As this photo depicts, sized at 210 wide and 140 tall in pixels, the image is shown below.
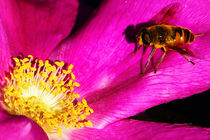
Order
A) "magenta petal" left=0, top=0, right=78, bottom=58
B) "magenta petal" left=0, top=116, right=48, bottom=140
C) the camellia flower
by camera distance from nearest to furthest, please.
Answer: "magenta petal" left=0, top=116, right=48, bottom=140 → the camellia flower → "magenta petal" left=0, top=0, right=78, bottom=58

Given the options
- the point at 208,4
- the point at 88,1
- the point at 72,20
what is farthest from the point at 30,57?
the point at 208,4

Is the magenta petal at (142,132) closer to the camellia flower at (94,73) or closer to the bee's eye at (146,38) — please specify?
the camellia flower at (94,73)

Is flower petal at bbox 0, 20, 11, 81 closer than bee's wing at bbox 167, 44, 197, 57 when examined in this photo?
No

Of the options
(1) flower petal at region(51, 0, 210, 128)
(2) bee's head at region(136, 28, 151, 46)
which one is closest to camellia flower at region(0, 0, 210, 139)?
(1) flower petal at region(51, 0, 210, 128)

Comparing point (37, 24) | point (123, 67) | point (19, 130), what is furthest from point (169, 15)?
point (19, 130)

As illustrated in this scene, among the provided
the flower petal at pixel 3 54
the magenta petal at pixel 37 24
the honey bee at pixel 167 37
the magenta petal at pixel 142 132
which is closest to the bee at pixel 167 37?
the honey bee at pixel 167 37

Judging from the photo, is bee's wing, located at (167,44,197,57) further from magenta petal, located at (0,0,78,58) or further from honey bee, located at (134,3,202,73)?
magenta petal, located at (0,0,78,58)
